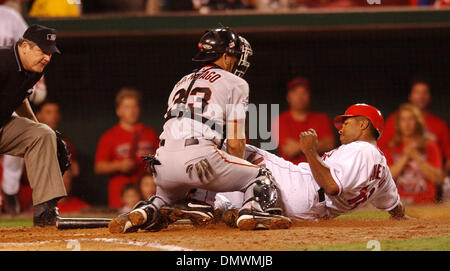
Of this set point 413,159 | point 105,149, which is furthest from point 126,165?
point 413,159

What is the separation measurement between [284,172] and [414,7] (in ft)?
14.0

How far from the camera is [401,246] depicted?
4164 millimetres

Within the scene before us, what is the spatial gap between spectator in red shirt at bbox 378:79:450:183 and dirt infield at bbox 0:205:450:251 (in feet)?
10.7

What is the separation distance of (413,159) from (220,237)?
4.66m

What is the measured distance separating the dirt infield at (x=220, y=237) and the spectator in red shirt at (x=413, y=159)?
2986 millimetres

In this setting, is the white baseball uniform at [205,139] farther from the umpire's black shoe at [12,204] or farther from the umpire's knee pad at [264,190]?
the umpire's black shoe at [12,204]

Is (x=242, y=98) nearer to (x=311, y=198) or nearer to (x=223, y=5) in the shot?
(x=311, y=198)

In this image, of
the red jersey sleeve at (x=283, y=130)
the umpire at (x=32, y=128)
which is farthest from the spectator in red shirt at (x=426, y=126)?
the umpire at (x=32, y=128)

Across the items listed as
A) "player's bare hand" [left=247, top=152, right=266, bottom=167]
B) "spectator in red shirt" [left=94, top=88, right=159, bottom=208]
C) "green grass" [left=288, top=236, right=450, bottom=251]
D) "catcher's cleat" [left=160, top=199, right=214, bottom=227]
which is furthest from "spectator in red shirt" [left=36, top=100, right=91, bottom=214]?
"green grass" [left=288, top=236, right=450, bottom=251]

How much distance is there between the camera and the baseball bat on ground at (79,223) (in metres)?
5.44

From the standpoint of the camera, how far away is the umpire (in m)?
5.46

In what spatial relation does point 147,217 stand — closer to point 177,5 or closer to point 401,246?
point 401,246

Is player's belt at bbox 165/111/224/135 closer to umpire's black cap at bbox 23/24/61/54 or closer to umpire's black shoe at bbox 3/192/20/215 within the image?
umpire's black cap at bbox 23/24/61/54

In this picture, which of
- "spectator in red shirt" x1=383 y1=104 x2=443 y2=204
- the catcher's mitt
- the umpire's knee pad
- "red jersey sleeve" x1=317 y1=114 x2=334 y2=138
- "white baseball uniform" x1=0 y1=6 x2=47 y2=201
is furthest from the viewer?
"red jersey sleeve" x1=317 y1=114 x2=334 y2=138
